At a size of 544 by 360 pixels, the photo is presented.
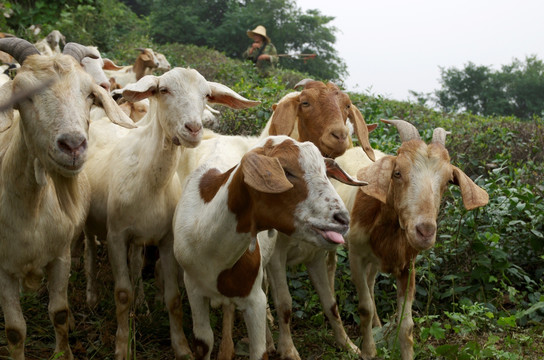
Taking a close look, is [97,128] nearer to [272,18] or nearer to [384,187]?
[384,187]

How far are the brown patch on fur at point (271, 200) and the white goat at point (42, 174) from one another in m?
0.86

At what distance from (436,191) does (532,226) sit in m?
2.04

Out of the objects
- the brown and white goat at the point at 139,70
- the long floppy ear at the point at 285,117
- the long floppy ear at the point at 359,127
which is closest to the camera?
the long floppy ear at the point at 285,117

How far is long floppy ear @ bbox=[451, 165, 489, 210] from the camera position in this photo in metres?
4.19

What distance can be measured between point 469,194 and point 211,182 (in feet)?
5.82

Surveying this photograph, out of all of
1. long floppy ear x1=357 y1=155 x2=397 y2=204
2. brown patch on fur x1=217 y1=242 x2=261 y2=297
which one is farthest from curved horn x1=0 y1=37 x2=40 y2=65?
long floppy ear x1=357 y1=155 x2=397 y2=204

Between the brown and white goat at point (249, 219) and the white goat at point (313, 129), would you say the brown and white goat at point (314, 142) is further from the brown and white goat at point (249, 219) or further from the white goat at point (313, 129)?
the brown and white goat at point (249, 219)

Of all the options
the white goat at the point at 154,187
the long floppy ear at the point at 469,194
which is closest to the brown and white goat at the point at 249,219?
the white goat at the point at 154,187

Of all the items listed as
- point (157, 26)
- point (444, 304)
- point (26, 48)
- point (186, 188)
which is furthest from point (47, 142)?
point (157, 26)

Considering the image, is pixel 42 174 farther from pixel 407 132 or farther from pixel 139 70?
pixel 139 70

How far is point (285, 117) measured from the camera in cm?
500

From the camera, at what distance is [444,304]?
18.1ft

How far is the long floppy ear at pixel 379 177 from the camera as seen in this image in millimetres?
4203

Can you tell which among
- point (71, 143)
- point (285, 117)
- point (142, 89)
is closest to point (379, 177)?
point (285, 117)
